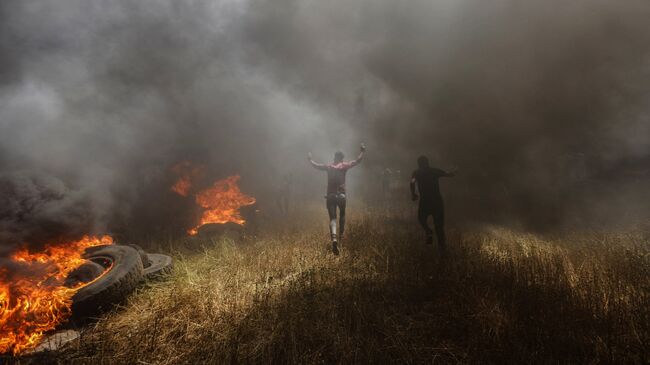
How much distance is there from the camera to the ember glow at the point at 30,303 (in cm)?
326

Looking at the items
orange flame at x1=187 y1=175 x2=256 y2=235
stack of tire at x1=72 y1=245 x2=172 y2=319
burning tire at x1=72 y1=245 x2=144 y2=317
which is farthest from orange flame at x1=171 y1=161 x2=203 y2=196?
burning tire at x1=72 y1=245 x2=144 y2=317

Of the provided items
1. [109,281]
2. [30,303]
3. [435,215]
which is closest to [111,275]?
[109,281]

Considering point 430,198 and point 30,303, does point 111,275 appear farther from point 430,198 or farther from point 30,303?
point 430,198

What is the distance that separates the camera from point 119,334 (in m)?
3.16

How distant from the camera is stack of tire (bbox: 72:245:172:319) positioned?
151 inches

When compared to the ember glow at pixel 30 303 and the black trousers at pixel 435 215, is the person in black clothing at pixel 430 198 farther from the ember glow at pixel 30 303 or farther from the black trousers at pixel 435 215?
the ember glow at pixel 30 303

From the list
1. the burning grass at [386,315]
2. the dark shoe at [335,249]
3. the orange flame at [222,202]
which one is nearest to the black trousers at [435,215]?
the burning grass at [386,315]

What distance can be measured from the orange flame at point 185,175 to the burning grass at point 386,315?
7.86 metres

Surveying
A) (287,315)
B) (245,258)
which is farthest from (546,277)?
(245,258)

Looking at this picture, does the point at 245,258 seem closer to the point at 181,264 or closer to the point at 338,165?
the point at 181,264

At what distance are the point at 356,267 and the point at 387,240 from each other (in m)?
2.09

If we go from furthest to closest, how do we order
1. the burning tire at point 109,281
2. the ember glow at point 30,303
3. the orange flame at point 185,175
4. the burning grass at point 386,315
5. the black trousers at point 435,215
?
the orange flame at point 185,175
the black trousers at point 435,215
the burning tire at point 109,281
the ember glow at point 30,303
the burning grass at point 386,315

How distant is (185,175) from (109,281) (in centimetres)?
969

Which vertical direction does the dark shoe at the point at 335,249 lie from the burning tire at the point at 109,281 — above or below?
above
